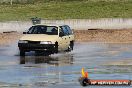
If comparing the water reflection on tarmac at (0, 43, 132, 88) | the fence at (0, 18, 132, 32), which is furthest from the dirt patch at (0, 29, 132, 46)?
the water reflection on tarmac at (0, 43, 132, 88)

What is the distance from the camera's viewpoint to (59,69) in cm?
2094

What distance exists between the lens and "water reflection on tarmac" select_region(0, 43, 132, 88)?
1672 centimetres

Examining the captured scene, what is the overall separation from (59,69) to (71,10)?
4894cm

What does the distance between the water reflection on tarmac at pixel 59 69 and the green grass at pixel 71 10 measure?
110 ft

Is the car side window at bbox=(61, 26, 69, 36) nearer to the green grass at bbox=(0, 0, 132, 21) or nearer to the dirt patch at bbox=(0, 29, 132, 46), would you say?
the dirt patch at bbox=(0, 29, 132, 46)

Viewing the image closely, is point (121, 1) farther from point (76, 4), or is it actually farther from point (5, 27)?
point (5, 27)

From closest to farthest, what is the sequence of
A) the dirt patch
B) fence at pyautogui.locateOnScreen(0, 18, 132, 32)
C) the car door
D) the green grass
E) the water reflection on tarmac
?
the water reflection on tarmac → the car door → the dirt patch → fence at pyautogui.locateOnScreen(0, 18, 132, 32) → the green grass

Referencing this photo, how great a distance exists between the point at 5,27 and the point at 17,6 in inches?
1077

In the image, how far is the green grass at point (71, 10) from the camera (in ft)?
209

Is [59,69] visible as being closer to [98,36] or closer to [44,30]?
[44,30]

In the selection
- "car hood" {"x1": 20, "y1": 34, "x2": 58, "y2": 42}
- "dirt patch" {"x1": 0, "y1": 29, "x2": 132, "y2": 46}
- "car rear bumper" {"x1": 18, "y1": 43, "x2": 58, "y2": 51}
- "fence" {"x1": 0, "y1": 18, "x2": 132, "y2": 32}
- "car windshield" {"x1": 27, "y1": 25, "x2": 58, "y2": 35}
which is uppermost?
"car windshield" {"x1": 27, "y1": 25, "x2": 58, "y2": 35}

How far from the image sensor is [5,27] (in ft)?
162

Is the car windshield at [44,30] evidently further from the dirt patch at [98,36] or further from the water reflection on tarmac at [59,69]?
the dirt patch at [98,36]

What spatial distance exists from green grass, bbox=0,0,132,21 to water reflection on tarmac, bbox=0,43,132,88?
33.7m
